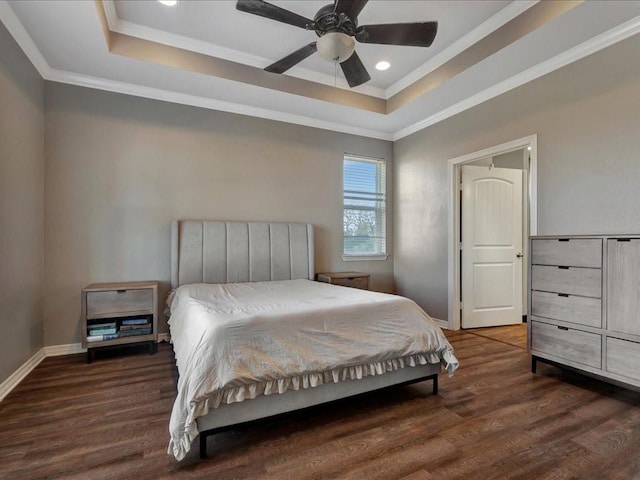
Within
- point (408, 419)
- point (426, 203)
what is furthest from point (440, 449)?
point (426, 203)

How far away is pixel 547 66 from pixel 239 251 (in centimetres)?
356

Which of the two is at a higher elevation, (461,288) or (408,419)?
(461,288)

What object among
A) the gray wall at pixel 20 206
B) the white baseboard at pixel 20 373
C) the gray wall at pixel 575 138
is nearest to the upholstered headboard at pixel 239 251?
the gray wall at pixel 20 206

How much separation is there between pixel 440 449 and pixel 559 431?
0.79m

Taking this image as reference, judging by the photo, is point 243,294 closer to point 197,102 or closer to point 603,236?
point 197,102

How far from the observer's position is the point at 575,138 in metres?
2.78

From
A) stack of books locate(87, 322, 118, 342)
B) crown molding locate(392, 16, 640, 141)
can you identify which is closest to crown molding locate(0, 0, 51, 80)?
stack of books locate(87, 322, 118, 342)

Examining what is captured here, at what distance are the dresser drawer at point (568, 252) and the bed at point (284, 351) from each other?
1216 mm

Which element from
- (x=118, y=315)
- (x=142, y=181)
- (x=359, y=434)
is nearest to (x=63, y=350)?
(x=118, y=315)

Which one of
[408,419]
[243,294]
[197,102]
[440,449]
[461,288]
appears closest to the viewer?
[440,449]

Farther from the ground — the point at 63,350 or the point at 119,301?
the point at 119,301

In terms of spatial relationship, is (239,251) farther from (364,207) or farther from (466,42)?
(466,42)

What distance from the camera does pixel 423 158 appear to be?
4438 mm

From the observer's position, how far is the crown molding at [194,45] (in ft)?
9.06
